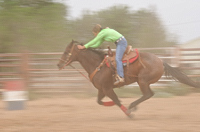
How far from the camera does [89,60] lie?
667 cm

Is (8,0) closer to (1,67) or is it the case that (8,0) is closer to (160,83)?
(1,67)

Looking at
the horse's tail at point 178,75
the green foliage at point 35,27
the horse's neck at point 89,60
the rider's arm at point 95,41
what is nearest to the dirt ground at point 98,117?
the horse's tail at point 178,75

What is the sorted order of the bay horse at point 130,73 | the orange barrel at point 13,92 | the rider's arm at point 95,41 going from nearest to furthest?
the rider's arm at point 95,41 → the bay horse at point 130,73 → the orange barrel at point 13,92

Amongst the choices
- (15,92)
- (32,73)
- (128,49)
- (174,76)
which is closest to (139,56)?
(128,49)

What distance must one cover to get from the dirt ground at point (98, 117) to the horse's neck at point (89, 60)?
1158mm

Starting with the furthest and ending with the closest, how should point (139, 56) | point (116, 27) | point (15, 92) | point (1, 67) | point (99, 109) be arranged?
point (116, 27) < point (1, 67) < point (99, 109) < point (15, 92) < point (139, 56)

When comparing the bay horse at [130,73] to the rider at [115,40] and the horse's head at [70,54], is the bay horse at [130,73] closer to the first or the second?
the horse's head at [70,54]

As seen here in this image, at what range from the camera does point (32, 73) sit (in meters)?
10.8

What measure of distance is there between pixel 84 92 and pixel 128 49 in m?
4.19

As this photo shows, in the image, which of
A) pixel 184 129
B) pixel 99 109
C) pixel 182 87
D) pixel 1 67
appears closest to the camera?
pixel 184 129

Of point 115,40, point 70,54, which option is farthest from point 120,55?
point 70,54

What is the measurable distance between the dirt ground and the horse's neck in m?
1.16

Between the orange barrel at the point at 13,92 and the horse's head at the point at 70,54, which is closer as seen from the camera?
the horse's head at the point at 70,54

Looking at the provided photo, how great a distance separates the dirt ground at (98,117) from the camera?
5.68 metres
